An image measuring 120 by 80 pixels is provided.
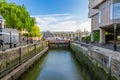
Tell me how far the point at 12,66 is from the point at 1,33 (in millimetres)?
19899

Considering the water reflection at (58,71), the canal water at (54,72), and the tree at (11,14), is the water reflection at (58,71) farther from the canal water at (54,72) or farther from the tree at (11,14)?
the tree at (11,14)

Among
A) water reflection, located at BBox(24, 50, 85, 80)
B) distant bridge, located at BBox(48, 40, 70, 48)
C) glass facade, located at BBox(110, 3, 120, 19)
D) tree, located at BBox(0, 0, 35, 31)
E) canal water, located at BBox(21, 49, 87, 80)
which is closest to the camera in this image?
canal water, located at BBox(21, 49, 87, 80)

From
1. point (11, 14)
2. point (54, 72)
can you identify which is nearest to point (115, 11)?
point (54, 72)

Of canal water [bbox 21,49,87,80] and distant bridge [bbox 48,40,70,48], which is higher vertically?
distant bridge [bbox 48,40,70,48]

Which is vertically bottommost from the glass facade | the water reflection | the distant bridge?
the water reflection

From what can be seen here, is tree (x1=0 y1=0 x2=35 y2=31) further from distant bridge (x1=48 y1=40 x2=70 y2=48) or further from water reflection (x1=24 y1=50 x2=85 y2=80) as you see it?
water reflection (x1=24 y1=50 x2=85 y2=80)

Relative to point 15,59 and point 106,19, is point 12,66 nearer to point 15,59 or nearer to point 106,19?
point 15,59

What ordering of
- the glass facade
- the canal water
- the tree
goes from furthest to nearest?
1. the tree
2. the glass facade
3. the canal water

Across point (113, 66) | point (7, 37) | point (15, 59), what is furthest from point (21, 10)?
point (113, 66)

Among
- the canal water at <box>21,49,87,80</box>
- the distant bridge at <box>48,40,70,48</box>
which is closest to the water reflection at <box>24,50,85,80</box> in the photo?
the canal water at <box>21,49,87,80</box>

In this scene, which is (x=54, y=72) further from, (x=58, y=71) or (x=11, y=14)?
(x=11, y=14)

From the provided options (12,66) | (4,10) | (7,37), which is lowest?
(12,66)

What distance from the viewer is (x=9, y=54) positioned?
55.7 ft

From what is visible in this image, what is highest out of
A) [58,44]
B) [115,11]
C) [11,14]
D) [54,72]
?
[11,14]
